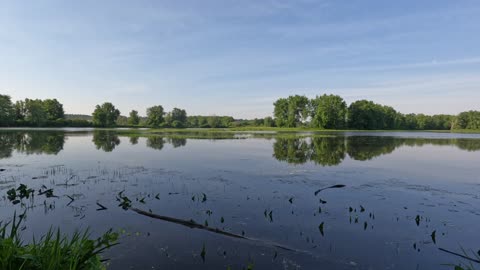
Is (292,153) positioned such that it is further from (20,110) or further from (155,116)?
(155,116)

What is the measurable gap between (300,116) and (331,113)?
687 inches

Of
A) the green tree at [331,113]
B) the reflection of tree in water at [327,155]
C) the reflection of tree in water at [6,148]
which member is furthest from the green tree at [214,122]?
the reflection of tree in water at [327,155]

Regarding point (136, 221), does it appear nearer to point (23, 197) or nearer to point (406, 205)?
point (23, 197)

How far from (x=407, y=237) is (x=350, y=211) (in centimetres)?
216

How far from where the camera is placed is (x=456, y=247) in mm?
7480

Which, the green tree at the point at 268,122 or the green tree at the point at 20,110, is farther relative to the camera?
the green tree at the point at 268,122

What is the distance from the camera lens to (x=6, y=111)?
93000 mm

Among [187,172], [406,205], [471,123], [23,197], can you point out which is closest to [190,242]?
[23,197]

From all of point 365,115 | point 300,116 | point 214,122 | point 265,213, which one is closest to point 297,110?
point 300,116

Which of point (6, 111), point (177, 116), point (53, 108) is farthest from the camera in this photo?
point (177, 116)

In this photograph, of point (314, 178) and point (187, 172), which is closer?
point (314, 178)

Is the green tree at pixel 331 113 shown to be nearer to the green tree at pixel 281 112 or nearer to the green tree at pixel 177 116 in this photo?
the green tree at pixel 281 112

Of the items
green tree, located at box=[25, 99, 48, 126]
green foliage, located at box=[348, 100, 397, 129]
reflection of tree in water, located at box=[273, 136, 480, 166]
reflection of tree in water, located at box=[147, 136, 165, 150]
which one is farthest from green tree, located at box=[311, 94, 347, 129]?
green tree, located at box=[25, 99, 48, 126]

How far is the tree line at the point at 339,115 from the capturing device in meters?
121
